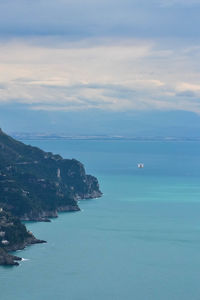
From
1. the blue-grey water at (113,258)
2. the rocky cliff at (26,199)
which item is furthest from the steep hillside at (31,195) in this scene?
the blue-grey water at (113,258)

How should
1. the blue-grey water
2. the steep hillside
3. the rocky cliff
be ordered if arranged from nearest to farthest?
1. the blue-grey water
2. the rocky cliff
3. the steep hillside

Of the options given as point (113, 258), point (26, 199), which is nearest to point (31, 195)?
point (26, 199)

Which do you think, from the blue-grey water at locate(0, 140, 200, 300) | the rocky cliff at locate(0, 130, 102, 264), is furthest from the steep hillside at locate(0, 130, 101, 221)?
the blue-grey water at locate(0, 140, 200, 300)

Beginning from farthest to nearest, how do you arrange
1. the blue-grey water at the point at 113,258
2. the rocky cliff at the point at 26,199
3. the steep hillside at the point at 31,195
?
the steep hillside at the point at 31,195
the rocky cliff at the point at 26,199
the blue-grey water at the point at 113,258

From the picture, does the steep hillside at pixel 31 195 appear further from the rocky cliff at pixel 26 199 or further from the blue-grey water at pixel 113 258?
the blue-grey water at pixel 113 258

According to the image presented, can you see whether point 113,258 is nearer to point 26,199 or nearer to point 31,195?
point 26,199

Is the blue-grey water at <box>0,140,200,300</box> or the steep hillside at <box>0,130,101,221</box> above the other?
the steep hillside at <box>0,130,101,221</box>

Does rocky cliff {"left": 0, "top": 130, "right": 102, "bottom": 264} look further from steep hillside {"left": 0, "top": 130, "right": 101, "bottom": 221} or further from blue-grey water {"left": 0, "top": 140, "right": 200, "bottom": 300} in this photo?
blue-grey water {"left": 0, "top": 140, "right": 200, "bottom": 300}

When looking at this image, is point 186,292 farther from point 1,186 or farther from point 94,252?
point 1,186

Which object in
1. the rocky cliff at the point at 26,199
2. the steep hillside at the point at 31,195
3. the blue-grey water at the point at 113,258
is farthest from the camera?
the steep hillside at the point at 31,195

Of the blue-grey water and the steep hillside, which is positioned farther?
the steep hillside

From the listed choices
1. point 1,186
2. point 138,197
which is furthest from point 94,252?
point 138,197

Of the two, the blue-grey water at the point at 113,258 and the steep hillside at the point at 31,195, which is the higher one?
the steep hillside at the point at 31,195
